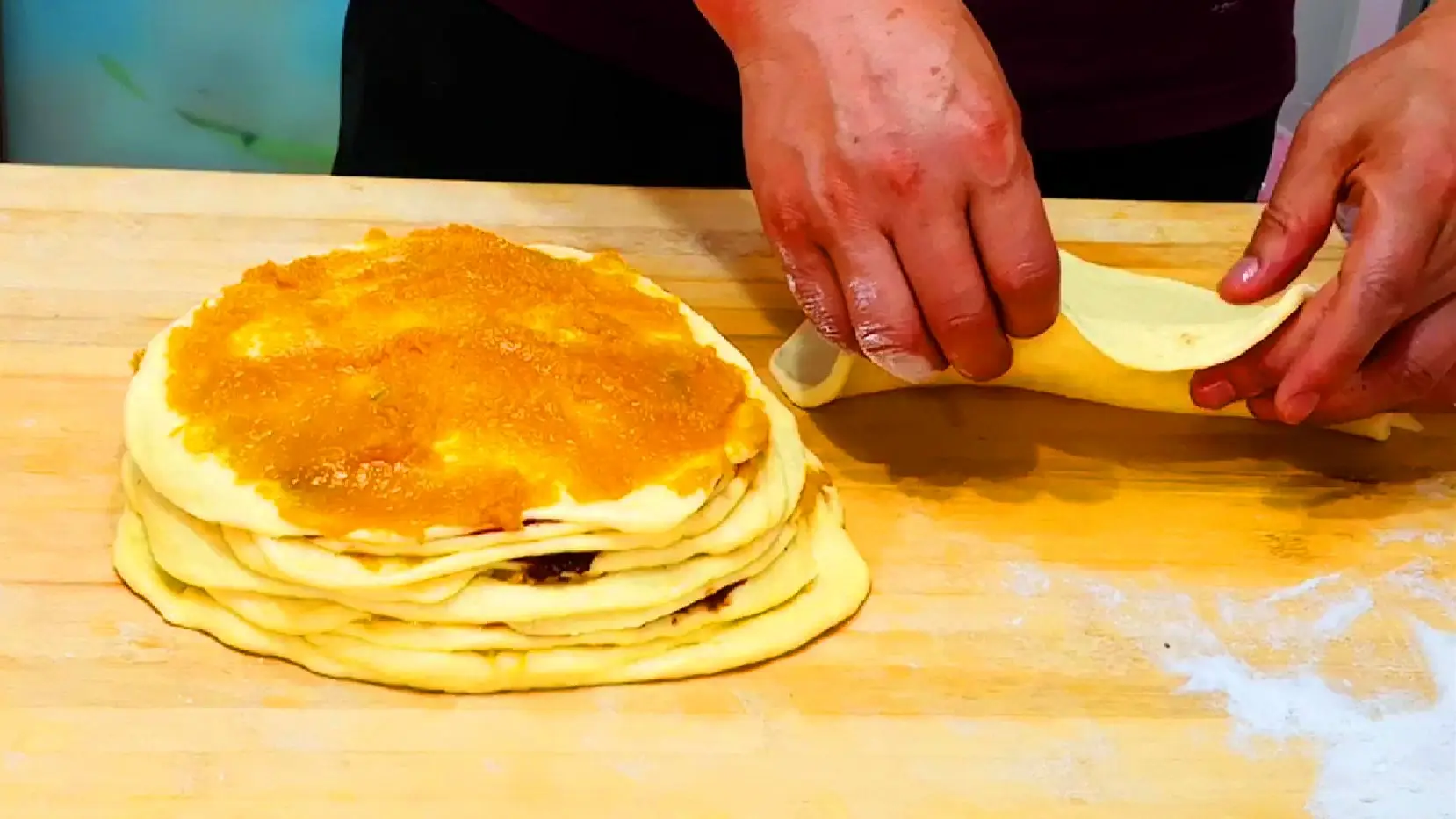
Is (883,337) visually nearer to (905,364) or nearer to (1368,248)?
(905,364)

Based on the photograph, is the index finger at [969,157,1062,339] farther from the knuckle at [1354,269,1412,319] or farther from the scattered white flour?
the scattered white flour

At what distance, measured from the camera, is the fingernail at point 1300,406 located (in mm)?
1260

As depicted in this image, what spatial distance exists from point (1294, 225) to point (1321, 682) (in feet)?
1.28

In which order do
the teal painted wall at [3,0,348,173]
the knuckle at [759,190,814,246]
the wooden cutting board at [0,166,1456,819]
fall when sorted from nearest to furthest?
the wooden cutting board at [0,166,1456,819], the knuckle at [759,190,814,246], the teal painted wall at [3,0,348,173]

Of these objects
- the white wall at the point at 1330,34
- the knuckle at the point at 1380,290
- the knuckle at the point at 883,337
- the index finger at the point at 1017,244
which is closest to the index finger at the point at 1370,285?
the knuckle at the point at 1380,290

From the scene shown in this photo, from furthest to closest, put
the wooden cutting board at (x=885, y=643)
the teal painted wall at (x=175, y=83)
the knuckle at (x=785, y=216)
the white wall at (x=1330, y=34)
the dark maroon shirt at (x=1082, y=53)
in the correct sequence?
the white wall at (x=1330, y=34) < the teal painted wall at (x=175, y=83) < the dark maroon shirt at (x=1082, y=53) < the knuckle at (x=785, y=216) < the wooden cutting board at (x=885, y=643)

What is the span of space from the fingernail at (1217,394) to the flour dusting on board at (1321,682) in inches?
7.2

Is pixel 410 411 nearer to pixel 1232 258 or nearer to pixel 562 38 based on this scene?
pixel 562 38

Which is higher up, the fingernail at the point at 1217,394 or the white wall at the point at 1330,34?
the fingernail at the point at 1217,394

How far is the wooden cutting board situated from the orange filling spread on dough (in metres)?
0.14

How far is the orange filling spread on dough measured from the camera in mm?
1042

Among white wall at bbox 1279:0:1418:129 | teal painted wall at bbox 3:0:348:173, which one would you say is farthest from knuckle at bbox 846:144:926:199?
white wall at bbox 1279:0:1418:129

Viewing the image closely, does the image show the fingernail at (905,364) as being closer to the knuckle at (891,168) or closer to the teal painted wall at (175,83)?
the knuckle at (891,168)

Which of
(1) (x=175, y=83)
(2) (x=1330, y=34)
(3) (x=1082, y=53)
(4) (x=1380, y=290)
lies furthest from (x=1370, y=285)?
(1) (x=175, y=83)
